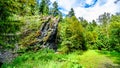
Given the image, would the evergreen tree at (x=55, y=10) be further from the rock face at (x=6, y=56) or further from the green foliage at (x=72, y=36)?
the rock face at (x=6, y=56)

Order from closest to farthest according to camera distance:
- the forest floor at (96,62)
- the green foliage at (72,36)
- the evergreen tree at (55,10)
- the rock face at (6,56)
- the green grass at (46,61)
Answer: the green grass at (46,61) < the rock face at (6,56) < the forest floor at (96,62) < the green foliage at (72,36) < the evergreen tree at (55,10)

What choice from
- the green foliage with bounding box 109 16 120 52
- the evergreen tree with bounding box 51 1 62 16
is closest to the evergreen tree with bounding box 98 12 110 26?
the evergreen tree with bounding box 51 1 62 16

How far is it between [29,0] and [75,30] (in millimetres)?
23530

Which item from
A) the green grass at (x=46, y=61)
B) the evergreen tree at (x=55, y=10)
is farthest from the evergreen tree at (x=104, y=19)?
the green grass at (x=46, y=61)

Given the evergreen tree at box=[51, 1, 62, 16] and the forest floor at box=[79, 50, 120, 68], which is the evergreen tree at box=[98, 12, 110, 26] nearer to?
the evergreen tree at box=[51, 1, 62, 16]

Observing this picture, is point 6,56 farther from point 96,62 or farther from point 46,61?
point 96,62

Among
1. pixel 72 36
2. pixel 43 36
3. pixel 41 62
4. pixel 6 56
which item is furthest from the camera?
pixel 72 36

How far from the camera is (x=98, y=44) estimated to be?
48.3 m

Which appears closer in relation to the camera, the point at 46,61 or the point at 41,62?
the point at 41,62

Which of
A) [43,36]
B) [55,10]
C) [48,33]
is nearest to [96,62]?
[48,33]

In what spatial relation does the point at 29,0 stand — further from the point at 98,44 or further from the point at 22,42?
the point at 98,44

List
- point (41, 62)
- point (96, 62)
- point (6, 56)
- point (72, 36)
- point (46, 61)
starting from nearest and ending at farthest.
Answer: point (41, 62)
point (46, 61)
point (6, 56)
point (96, 62)
point (72, 36)

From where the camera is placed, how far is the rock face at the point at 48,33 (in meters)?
23.1

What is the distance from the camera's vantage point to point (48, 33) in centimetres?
2444
